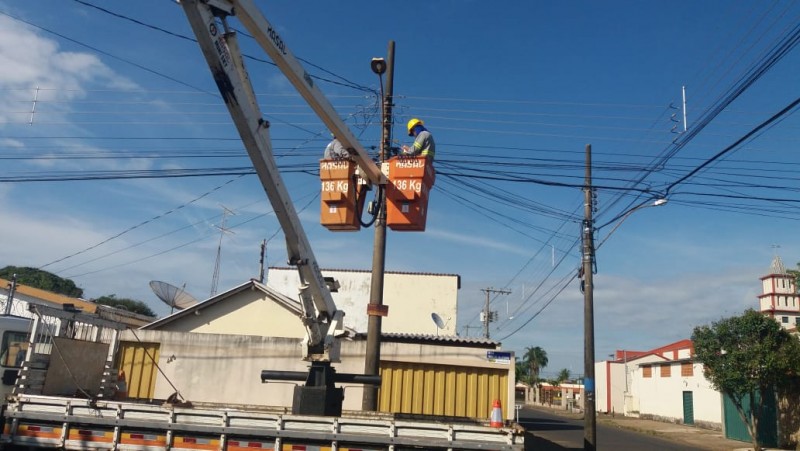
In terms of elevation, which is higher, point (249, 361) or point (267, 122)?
point (267, 122)

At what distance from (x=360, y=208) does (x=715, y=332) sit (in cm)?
1898

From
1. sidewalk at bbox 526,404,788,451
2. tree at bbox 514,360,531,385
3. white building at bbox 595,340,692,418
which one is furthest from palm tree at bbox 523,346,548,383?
sidewalk at bbox 526,404,788,451

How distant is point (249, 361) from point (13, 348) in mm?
7155

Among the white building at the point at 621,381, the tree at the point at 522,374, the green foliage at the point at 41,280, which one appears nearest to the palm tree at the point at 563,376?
the tree at the point at 522,374

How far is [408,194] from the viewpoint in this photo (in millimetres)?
Answer: 11086

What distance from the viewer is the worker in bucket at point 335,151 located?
36.4 feet

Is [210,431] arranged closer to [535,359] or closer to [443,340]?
[443,340]

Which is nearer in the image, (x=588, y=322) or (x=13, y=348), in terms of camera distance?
(x=13, y=348)

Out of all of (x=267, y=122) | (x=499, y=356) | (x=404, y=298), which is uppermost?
(x=404, y=298)

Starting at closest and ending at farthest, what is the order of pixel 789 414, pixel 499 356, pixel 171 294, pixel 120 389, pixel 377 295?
1. pixel 120 389
2. pixel 377 295
3. pixel 499 356
4. pixel 171 294
5. pixel 789 414

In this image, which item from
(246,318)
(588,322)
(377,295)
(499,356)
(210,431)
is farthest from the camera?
(246,318)

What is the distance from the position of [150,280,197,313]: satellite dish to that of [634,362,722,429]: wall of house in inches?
1053

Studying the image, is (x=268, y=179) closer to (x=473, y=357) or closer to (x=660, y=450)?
(x=473, y=357)

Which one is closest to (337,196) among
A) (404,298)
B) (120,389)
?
(120,389)
